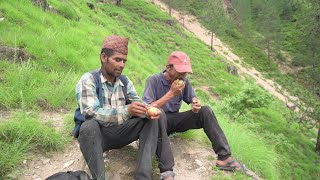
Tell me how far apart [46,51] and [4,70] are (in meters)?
1.36

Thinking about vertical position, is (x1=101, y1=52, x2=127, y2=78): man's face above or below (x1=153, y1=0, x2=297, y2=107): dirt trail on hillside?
above

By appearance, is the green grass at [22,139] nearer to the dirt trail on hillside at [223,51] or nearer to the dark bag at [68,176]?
the dark bag at [68,176]

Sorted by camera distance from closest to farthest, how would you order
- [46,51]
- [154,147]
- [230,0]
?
1. [154,147]
2. [46,51]
3. [230,0]

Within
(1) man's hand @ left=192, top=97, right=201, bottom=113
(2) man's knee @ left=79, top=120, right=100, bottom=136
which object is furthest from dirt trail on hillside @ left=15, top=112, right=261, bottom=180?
(1) man's hand @ left=192, top=97, right=201, bottom=113

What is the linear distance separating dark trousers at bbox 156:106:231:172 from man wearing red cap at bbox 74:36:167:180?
0.27 m

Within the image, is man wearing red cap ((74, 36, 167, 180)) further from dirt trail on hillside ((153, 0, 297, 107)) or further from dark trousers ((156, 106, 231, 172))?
dirt trail on hillside ((153, 0, 297, 107))

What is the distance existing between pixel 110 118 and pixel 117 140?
371 mm

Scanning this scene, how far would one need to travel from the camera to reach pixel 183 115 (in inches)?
189

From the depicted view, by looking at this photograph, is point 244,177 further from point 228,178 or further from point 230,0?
point 230,0

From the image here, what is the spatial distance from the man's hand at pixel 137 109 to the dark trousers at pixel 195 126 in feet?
1.59

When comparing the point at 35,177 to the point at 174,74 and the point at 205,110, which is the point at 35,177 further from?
the point at 205,110

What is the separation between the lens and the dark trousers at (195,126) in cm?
396

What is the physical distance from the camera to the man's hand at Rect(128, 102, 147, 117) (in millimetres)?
3520

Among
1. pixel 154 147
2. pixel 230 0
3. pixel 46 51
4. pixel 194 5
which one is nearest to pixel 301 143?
pixel 46 51
